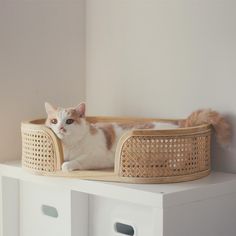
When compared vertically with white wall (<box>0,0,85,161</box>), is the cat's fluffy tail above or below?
below

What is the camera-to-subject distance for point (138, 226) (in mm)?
1257

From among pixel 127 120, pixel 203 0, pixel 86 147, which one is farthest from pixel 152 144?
pixel 203 0

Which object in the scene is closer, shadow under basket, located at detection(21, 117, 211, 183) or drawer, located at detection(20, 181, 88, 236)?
shadow under basket, located at detection(21, 117, 211, 183)

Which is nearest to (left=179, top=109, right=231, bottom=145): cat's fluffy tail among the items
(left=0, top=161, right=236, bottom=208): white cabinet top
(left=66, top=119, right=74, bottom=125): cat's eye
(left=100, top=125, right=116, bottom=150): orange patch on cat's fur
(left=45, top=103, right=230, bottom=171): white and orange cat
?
(left=45, top=103, right=230, bottom=171): white and orange cat

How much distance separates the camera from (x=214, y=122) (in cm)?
139

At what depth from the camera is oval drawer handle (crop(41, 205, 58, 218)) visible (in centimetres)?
147

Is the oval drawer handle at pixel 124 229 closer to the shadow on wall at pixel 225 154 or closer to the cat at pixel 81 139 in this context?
the cat at pixel 81 139

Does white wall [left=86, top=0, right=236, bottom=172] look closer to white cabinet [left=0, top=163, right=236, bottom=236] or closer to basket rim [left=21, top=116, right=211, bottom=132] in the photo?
basket rim [left=21, top=116, right=211, bottom=132]

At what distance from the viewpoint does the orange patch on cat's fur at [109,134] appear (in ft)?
4.59

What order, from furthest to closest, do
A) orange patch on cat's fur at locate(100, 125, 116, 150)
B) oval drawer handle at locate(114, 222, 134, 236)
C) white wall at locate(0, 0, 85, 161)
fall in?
white wall at locate(0, 0, 85, 161) < orange patch on cat's fur at locate(100, 125, 116, 150) < oval drawer handle at locate(114, 222, 134, 236)

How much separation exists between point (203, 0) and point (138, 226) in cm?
66

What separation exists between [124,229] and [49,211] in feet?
0.94

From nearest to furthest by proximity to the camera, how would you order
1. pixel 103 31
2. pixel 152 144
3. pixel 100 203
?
pixel 152 144
pixel 100 203
pixel 103 31

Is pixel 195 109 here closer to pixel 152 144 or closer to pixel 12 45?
pixel 152 144
